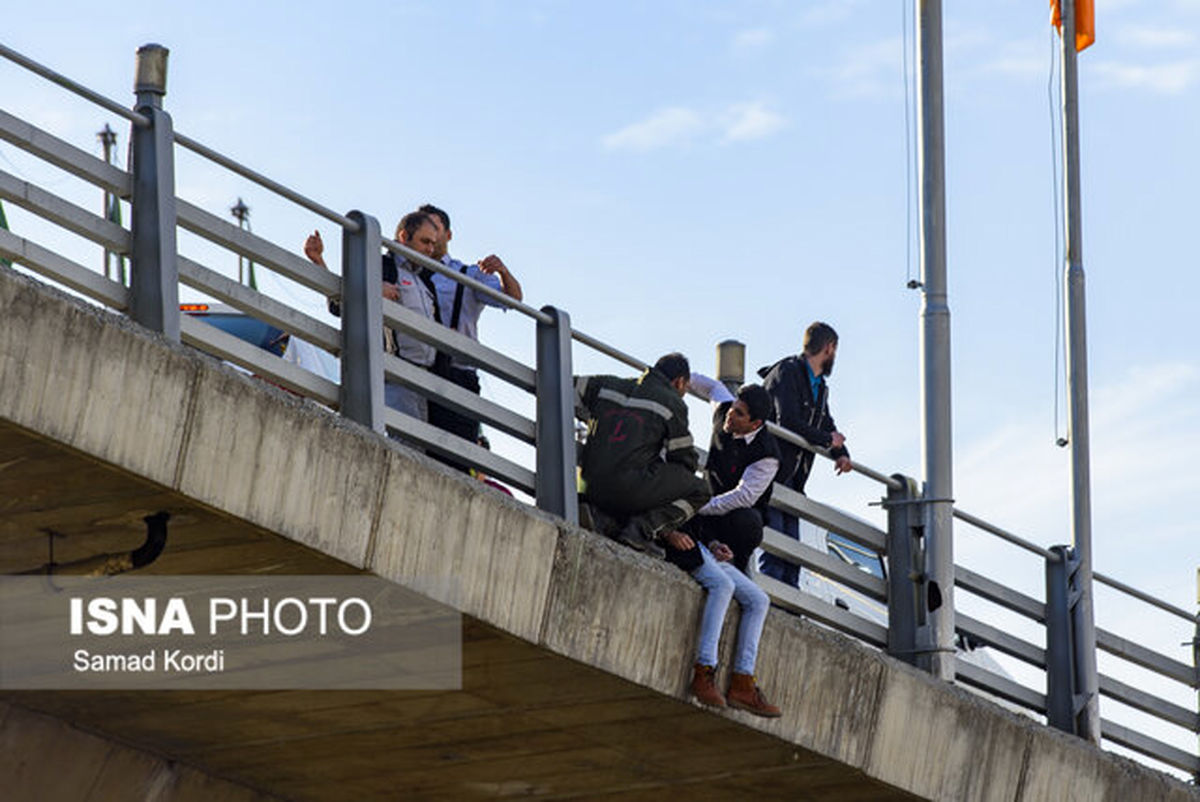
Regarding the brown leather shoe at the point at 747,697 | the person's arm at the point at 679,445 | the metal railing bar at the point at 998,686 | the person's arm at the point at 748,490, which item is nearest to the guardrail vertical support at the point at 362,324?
the person's arm at the point at 679,445

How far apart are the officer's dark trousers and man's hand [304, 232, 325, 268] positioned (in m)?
1.39

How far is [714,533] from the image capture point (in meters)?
11.3

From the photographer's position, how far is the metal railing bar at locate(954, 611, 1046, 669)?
13391 mm

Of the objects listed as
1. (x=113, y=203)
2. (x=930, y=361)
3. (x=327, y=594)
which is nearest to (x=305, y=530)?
(x=327, y=594)

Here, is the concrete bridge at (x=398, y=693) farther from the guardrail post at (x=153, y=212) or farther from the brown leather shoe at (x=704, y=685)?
the guardrail post at (x=153, y=212)

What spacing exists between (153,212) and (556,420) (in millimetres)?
2196

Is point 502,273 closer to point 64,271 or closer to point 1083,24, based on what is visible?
point 64,271

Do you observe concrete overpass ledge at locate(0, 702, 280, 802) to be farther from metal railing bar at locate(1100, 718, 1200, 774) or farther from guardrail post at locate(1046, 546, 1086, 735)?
metal railing bar at locate(1100, 718, 1200, 774)

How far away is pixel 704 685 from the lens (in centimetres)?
1071

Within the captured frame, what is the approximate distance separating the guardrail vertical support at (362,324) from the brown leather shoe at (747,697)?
2.02m

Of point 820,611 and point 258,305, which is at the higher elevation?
point 820,611

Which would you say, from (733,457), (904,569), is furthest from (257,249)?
(904,569)

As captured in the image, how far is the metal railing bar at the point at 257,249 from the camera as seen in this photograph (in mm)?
9469

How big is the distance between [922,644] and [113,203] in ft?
14.1
